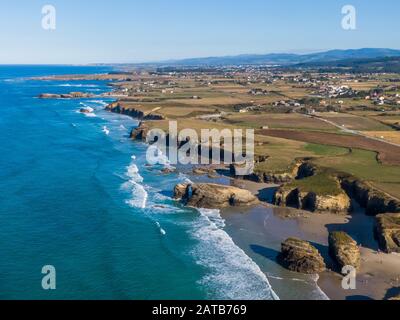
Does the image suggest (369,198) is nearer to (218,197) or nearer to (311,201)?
(311,201)

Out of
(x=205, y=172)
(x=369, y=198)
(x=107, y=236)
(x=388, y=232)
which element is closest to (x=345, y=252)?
(x=388, y=232)

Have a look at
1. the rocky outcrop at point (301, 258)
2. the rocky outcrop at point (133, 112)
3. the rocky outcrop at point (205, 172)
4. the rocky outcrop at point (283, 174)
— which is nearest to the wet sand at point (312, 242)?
the rocky outcrop at point (301, 258)

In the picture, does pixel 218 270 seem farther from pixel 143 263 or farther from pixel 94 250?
pixel 94 250

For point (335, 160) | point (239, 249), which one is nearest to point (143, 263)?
point (239, 249)

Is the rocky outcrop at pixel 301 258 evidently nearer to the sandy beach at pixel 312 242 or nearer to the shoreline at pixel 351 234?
the sandy beach at pixel 312 242

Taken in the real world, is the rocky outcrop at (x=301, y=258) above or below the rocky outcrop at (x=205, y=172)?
below

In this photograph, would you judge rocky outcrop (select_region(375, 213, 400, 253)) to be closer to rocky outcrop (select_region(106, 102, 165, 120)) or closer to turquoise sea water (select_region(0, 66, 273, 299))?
turquoise sea water (select_region(0, 66, 273, 299))
